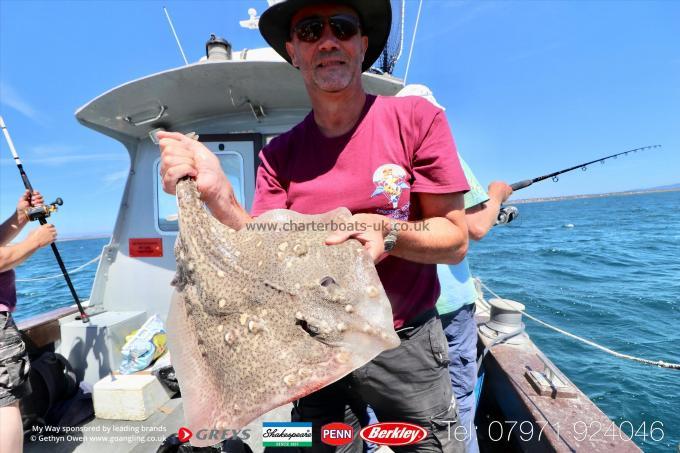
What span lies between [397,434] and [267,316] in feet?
4.31

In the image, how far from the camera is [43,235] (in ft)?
12.9

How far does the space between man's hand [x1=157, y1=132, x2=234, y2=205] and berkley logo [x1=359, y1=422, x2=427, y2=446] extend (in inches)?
76.2

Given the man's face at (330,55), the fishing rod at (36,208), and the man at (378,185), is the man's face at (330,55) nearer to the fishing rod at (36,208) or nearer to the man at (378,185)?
the man at (378,185)

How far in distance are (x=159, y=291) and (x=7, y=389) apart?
9.88ft

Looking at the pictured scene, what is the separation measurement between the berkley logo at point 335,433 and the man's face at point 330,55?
2393 millimetres

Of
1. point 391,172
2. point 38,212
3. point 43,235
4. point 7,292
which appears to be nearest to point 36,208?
point 38,212

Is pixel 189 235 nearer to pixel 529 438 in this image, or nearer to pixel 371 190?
pixel 371 190

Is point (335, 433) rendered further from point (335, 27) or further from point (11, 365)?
point (11, 365)

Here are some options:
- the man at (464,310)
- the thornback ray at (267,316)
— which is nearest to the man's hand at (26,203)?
the thornback ray at (267,316)

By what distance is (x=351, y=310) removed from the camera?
61.0 inches

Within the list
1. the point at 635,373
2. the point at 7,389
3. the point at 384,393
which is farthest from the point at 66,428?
the point at 635,373

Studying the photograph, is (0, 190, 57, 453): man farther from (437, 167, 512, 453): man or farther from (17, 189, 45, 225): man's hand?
(437, 167, 512, 453): man

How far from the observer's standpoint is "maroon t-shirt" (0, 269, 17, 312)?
3.40 metres

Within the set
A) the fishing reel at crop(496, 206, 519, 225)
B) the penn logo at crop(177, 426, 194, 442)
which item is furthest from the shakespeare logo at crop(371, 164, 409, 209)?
the fishing reel at crop(496, 206, 519, 225)
